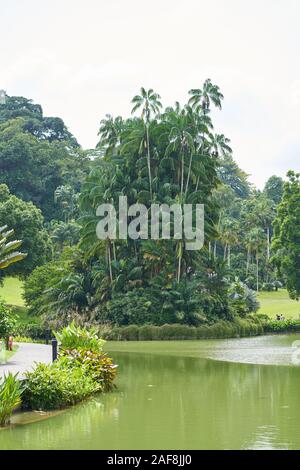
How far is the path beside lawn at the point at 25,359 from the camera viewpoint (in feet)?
79.5

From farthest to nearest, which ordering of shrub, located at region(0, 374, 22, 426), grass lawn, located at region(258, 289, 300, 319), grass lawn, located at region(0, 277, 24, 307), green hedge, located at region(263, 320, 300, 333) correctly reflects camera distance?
grass lawn, located at region(0, 277, 24, 307) < grass lawn, located at region(258, 289, 300, 319) < green hedge, located at region(263, 320, 300, 333) < shrub, located at region(0, 374, 22, 426)

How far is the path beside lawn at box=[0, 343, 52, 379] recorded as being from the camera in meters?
24.2

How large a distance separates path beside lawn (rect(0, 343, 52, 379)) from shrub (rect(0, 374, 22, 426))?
10.1 feet

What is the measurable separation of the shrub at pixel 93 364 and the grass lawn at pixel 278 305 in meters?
47.2

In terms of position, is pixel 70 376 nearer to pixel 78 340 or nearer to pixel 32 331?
pixel 78 340

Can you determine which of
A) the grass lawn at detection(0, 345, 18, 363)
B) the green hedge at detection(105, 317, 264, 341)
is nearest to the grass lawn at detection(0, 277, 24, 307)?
the green hedge at detection(105, 317, 264, 341)

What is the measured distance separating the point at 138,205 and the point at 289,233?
40.7ft

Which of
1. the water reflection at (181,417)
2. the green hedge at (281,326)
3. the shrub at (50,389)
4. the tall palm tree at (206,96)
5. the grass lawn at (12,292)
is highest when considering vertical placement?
the tall palm tree at (206,96)

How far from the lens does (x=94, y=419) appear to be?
745 inches

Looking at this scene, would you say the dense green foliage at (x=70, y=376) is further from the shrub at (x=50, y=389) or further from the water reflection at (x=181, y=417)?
the water reflection at (x=181, y=417)

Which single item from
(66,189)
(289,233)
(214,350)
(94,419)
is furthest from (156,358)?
(66,189)

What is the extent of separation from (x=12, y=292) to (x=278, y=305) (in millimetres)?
26387

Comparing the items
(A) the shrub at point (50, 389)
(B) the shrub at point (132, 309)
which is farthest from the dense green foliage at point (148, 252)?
(A) the shrub at point (50, 389)

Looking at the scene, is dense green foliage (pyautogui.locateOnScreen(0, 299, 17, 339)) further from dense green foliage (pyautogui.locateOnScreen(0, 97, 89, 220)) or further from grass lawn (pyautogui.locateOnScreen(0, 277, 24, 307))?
dense green foliage (pyautogui.locateOnScreen(0, 97, 89, 220))
